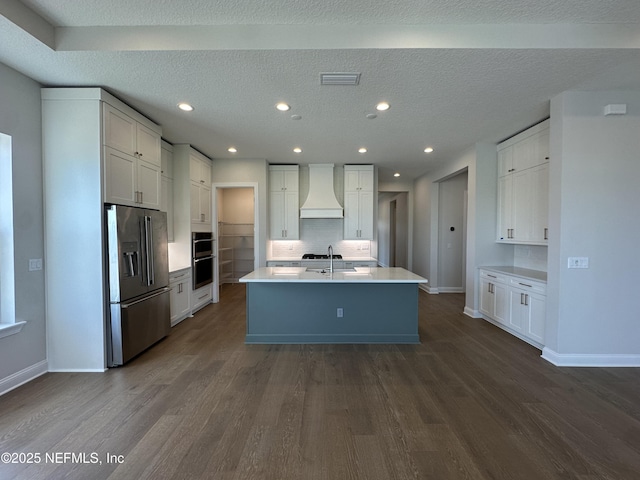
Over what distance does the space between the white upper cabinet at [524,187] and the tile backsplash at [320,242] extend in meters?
2.67

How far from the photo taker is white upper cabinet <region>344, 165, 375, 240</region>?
232 inches

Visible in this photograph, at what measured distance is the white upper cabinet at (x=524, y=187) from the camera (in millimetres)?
3602

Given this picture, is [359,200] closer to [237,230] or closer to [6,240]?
[237,230]

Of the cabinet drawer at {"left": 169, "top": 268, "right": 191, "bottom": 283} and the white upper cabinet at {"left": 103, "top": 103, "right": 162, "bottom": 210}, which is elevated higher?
the white upper cabinet at {"left": 103, "top": 103, "right": 162, "bottom": 210}

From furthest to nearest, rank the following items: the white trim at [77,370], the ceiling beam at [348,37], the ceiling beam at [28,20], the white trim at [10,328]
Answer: the white trim at [77,370], the white trim at [10,328], the ceiling beam at [348,37], the ceiling beam at [28,20]

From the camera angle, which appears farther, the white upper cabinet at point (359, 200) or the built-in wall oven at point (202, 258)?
the white upper cabinet at point (359, 200)

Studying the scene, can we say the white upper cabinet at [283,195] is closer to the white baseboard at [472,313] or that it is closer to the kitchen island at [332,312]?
the kitchen island at [332,312]

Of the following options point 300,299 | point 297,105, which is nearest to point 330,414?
point 300,299

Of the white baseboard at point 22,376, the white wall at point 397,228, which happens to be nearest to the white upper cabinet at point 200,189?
the white baseboard at point 22,376

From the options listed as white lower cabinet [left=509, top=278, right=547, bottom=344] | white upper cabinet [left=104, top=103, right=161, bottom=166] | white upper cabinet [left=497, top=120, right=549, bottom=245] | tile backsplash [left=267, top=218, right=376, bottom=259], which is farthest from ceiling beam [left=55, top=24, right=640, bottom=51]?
tile backsplash [left=267, top=218, right=376, bottom=259]

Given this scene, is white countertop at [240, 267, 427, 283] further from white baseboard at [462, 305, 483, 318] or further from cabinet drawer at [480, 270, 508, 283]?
white baseboard at [462, 305, 483, 318]

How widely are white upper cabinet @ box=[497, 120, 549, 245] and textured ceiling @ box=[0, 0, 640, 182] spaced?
727mm

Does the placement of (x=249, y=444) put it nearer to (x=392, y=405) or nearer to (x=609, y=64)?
(x=392, y=405)

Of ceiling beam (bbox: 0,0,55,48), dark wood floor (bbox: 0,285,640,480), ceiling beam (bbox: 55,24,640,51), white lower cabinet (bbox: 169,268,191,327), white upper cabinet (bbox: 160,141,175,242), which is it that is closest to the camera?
dark wood floor (bbox: 0,285,640,480)
